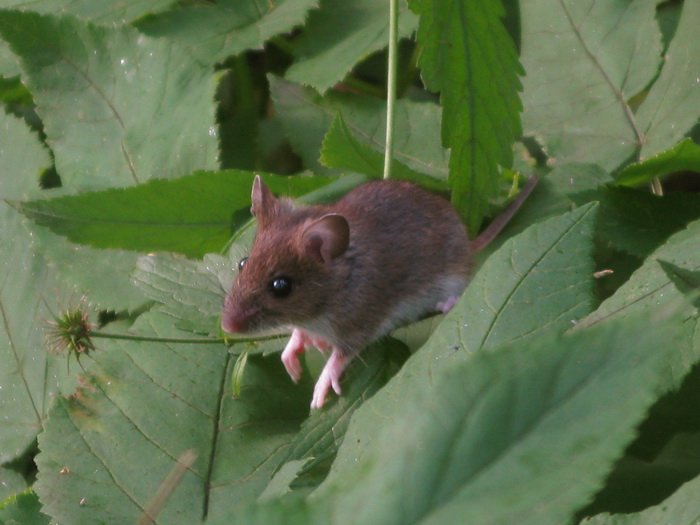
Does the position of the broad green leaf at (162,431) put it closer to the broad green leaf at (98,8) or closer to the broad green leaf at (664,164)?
the broad green leaf at (664,164)

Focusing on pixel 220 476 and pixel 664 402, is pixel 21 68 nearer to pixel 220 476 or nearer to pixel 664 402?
pixel 220 476

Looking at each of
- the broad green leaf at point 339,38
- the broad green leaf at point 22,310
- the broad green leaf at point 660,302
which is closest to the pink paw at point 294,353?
the broad green leaf at point 22,310

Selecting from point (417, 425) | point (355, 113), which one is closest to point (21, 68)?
point (355, 113)

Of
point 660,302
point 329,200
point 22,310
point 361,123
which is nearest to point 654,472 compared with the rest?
point 660,302

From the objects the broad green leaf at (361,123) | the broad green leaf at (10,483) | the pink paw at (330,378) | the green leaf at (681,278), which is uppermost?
the green leaf at (681,278)

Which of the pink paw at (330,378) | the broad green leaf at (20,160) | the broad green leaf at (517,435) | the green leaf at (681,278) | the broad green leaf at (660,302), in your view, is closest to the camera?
the broad green leaf at (517,435)

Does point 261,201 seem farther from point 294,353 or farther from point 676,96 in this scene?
point 676,96
